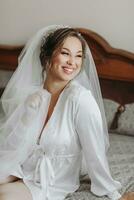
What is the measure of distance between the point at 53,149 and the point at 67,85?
30cm

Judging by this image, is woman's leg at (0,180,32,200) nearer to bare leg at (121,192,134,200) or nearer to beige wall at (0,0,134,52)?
bare leg at (121,192,134,200)

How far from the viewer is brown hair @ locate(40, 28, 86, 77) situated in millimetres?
1668

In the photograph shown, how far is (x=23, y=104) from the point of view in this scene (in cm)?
173

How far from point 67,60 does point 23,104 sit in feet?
0.98

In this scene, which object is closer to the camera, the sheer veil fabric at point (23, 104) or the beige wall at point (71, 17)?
the sheer veil fabric at point (23, 104)

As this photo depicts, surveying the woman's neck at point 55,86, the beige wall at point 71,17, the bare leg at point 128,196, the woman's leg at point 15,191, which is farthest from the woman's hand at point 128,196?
the beige wall at point 71,17

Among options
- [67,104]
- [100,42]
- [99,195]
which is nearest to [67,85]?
[67,104]

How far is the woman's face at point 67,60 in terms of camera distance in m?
1.65

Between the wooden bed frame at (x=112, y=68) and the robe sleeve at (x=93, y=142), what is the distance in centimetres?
133

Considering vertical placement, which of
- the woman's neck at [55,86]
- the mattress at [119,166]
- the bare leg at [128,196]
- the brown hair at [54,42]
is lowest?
the mattress at [119,166]

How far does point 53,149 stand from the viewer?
64.6 inches

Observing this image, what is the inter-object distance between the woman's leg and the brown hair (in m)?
0.57

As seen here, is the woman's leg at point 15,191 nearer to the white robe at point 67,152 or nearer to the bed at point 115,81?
the white robe at point 67,152

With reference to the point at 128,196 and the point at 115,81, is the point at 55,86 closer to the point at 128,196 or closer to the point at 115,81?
the point at 128,196
